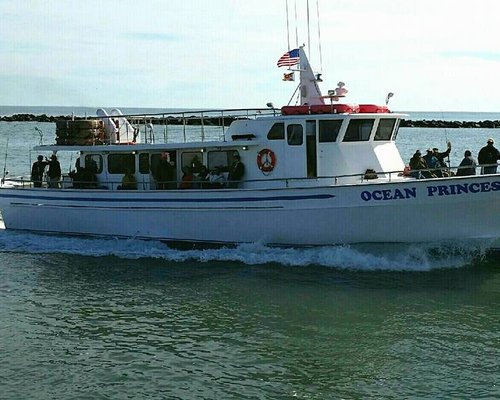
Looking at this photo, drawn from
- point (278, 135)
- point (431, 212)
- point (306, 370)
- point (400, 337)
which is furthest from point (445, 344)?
point (278, 135)

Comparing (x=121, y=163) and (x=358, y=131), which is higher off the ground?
(x=358, y=131)

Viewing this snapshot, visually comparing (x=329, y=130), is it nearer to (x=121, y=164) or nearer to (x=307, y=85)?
(x=307, y=85)

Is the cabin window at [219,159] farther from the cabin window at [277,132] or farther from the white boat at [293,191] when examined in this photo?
the cabin window at [277,132]

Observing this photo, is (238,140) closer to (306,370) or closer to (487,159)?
(487,159)

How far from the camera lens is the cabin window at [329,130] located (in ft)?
52.4

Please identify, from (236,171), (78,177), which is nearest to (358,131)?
(236,171)

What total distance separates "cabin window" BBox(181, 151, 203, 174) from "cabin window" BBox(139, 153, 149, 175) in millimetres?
1107

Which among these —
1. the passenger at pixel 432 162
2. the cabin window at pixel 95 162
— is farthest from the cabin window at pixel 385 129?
the cabin window at pixel 95 162

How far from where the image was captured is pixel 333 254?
1574cm

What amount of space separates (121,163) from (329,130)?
6.07 m

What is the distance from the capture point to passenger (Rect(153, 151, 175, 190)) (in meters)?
17.8

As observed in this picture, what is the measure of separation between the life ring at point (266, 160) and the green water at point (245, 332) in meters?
2.26

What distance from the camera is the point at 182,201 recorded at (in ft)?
56.4

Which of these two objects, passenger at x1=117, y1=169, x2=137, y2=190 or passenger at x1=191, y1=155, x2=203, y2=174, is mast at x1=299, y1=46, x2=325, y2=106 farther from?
passenger at x1=117, y1=169, x2=137, y2=190
